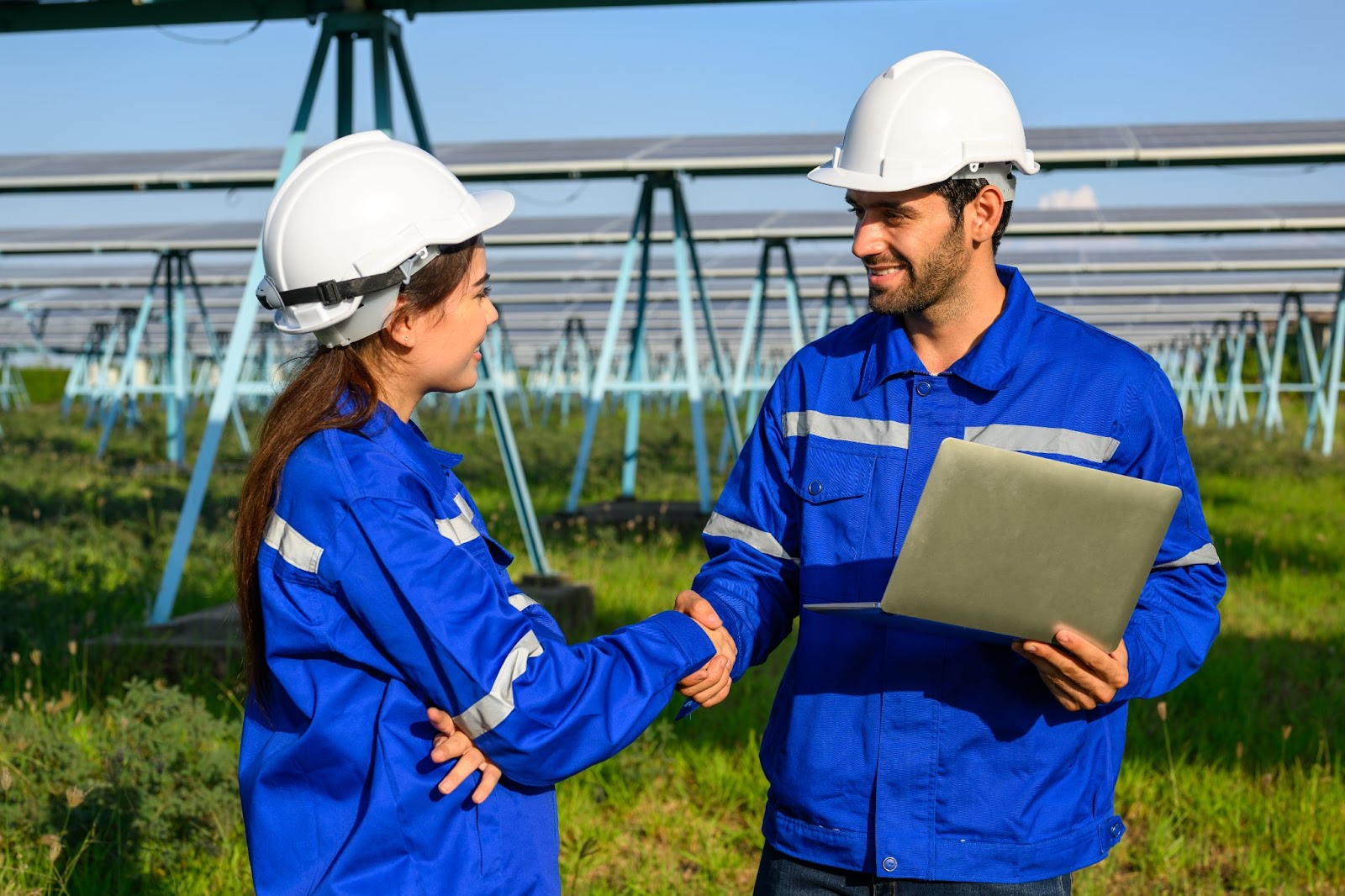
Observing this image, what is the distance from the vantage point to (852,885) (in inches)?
71.1

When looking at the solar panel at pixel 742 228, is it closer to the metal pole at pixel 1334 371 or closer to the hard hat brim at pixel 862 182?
the metal pole at pixel 1334 371

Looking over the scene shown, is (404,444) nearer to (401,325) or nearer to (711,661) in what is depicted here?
(401,325)

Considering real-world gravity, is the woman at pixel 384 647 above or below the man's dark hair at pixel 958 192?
below

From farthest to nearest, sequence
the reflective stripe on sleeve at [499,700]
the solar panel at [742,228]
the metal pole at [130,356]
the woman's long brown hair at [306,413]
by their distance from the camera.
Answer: the metal pole at [130,356]
the solar panel at [742,228]
the woman's long brown hair at [306,413]
the reflective stripe on sleeve at [499,700]

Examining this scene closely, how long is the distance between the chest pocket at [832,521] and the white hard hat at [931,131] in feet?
1.38

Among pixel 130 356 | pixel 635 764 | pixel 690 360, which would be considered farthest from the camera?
pixel 130 356

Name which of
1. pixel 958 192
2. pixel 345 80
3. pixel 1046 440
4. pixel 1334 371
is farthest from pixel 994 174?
pixel 1334 371

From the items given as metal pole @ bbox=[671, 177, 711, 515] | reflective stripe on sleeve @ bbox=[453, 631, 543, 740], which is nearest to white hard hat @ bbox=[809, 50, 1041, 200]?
reflective stripe on sleeve @ bbox=[453, 631, 543, 740]

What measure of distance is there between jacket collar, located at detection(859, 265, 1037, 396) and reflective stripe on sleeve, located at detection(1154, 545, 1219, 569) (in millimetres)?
341

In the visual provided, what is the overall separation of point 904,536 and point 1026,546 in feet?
1.01

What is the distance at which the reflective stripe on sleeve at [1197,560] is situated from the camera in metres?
1.80

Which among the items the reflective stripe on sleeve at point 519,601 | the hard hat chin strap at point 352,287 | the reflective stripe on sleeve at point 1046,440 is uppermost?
the hard hat chin strap at point 352,287

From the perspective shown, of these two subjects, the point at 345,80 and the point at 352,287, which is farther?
the point at 345,80

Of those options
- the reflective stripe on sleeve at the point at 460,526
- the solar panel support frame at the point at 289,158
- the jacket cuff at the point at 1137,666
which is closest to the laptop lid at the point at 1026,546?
the jacket cuff at the point at 1137,666
